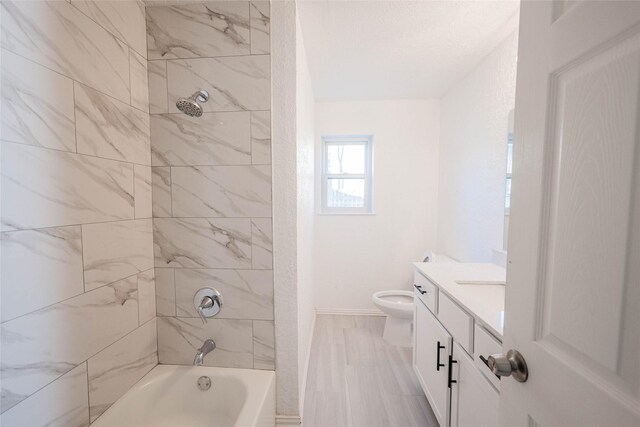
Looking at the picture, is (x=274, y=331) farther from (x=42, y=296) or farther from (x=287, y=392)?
(x=42, y=296)

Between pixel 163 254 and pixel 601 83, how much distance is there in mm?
1752

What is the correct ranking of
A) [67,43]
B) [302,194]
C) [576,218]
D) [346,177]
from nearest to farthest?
1. [576,218]
2. [67,43]
3. [302,194]
4. [346,177]

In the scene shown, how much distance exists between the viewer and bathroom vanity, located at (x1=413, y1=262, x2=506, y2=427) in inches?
39.9

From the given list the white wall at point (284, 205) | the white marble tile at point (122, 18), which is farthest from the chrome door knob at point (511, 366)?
the white marble tile at point (122, 18)

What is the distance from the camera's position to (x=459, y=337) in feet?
3.99

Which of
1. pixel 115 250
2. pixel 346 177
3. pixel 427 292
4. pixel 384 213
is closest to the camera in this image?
pixel 115 250

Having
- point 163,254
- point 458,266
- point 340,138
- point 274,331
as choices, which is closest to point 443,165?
point 340,138

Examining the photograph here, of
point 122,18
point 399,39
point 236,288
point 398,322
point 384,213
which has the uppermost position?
point 399,39

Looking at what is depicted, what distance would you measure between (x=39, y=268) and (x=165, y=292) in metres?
0.64

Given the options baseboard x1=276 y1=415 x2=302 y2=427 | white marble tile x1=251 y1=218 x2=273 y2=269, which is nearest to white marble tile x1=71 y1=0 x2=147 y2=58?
white marble tile x1=251 y1=218 x2=273 y2=269

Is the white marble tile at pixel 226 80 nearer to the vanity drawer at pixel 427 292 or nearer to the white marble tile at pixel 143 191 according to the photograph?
the white marble tile at pixel 143 191

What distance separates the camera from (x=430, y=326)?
1579 millimetres

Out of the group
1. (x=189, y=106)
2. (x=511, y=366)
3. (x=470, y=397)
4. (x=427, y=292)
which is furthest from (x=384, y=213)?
(x=511, y=366)

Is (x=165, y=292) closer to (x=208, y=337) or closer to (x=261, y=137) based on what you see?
(x=208, y=337)
